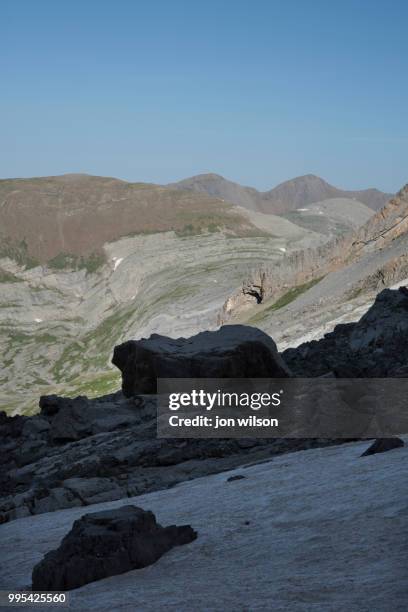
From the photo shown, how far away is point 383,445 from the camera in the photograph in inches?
488

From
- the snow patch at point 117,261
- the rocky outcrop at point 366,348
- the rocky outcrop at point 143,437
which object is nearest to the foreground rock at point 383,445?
the rocky outcrop at point 143,437

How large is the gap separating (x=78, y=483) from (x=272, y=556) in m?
8.01

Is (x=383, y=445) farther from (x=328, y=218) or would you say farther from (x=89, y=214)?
(x=328, y=218)

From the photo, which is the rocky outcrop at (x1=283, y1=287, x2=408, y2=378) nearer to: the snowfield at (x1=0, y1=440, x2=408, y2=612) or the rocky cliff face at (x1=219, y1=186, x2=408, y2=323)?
the snowfield at (x1=0, y1=440, x2=408, y2=612)

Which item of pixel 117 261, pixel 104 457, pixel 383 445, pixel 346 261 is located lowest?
pixel 104 457

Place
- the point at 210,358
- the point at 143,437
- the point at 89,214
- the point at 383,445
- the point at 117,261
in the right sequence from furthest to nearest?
the point at 89,214 → the point at 117,261 → the point at 210,358 → the point at 143,437 → the point at 383,445

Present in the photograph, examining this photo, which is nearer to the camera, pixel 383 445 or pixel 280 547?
pixel 280 547

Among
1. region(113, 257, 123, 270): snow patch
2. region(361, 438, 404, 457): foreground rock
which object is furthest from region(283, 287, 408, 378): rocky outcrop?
region(113, 257, 123, 270): snow patch

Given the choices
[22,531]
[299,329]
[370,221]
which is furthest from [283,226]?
[22,531]

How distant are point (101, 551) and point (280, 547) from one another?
1910 millimetres

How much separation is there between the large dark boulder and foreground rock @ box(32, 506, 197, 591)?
11293 mm

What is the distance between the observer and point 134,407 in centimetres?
2206

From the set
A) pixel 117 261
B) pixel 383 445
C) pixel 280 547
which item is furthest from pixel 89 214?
pixel 280 547

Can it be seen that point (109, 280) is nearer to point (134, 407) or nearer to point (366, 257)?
point (366, 257)
